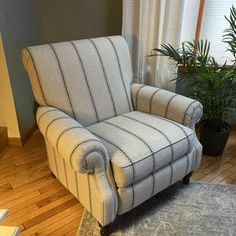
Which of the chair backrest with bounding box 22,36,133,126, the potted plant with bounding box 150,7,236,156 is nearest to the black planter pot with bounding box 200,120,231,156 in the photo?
the potted plant with bounding box 150,7,236,156

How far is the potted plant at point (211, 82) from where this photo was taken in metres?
1.82

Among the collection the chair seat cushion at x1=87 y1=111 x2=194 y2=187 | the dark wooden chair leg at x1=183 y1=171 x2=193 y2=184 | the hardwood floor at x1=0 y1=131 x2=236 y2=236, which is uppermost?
the chair seat cushion at x1=87 y1=111 x2=194 y2=187

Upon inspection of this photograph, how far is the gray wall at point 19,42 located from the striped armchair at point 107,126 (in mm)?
503

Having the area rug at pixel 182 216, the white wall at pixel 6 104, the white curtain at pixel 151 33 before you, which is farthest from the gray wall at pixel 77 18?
the area rug at pixel 182 216

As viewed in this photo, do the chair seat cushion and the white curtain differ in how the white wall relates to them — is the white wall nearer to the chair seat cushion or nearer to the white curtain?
the chair seat cushion

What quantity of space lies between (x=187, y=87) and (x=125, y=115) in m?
0.82

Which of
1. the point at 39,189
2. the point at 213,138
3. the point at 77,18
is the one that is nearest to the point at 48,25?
the point at 77,18

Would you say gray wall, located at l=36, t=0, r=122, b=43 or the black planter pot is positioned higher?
gray wall, located at l=36, t=0, r=122, b=43

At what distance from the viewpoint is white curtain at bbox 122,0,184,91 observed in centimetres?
196

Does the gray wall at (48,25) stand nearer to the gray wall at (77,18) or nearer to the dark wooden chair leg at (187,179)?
the gray wall at (77,18)

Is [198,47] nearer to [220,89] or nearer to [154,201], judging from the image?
[220,89]

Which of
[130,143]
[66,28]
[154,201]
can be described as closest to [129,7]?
[66,28]

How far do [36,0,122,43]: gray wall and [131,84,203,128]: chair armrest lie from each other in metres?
0.66

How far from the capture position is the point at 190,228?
1.48 meters
